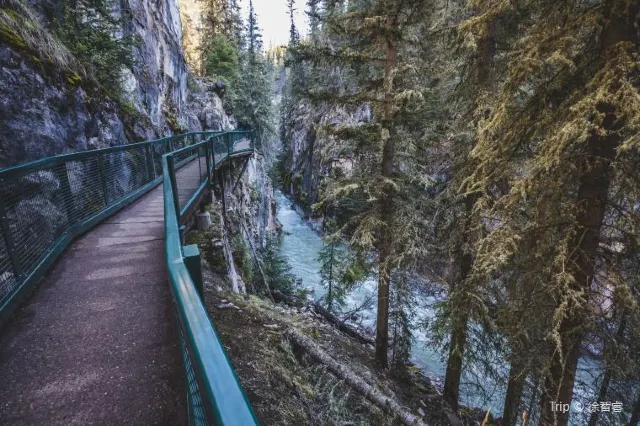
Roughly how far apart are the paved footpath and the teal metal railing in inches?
17.5

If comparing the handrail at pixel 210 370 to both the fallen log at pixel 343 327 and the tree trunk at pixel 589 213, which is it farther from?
the fallen log at pixel 343 327

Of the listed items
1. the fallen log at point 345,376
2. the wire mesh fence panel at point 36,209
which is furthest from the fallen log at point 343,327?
the wire mesh fence panel at point 36,209

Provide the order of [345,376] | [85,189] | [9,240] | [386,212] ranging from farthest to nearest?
[386,212], [345,376], [85,189], [9,240]

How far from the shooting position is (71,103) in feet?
25.9

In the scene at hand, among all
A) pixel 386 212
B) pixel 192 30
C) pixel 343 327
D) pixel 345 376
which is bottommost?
pixel 343 327

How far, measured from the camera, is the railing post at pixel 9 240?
387cm

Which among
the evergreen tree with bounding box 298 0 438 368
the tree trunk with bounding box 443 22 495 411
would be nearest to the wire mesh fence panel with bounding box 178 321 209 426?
the tree trunk with bounding box 443 22 495 411

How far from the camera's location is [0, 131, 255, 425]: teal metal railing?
1167 mm

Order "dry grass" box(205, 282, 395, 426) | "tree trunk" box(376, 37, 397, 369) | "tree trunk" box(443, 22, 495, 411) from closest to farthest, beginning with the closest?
"dry grass" box(205, 282, 395, 426) < "tree trunk" box(443, 22, 495, 411) < "tree trunk" box(376, 37, 397, 369)

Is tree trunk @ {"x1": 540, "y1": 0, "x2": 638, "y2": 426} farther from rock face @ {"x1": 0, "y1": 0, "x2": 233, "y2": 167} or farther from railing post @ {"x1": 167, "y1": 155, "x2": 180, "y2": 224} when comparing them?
rock face @ {"x1": 0, "y1": 0, "x2": 233, "y2": 167}

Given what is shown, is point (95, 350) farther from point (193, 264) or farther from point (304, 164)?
point (304, 164)

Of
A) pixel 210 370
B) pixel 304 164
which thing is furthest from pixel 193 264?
pixel 304 164

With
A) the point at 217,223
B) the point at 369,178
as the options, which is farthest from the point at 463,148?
the point at 217,223

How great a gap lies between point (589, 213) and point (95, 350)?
675 cm
